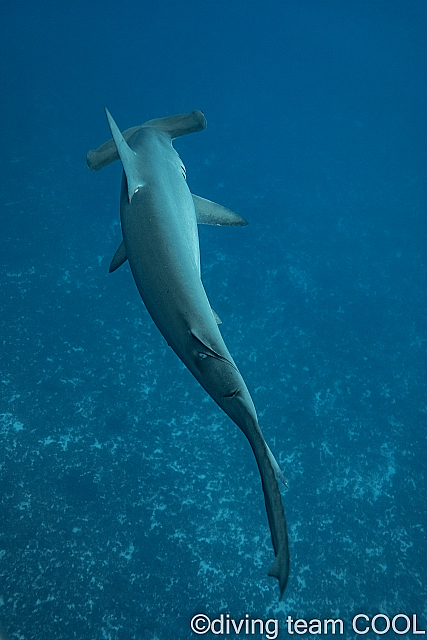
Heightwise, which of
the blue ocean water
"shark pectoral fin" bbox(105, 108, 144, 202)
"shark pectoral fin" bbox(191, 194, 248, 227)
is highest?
"shark pectoral fin" bbox(105, 108, 144, 202)

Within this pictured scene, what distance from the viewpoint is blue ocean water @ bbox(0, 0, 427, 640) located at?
3362 centimetres

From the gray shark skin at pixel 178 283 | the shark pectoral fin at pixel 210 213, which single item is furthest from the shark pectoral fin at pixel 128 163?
the shark pectoral fin at pixel 210 213

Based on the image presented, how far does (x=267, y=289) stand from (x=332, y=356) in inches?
403

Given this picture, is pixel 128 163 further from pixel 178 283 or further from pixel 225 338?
pixel 225 338

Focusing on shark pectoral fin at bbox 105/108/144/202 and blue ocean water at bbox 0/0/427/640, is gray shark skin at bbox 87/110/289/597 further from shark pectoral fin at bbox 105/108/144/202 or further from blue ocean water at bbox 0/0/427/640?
blue ocean water at bbox 0/0/427/640

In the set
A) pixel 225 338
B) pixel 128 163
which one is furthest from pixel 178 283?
pixel 225 338

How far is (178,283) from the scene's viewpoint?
19.4ft

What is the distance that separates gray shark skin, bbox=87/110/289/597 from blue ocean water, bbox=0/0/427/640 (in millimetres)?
33182

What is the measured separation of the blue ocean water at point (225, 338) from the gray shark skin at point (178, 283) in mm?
33182

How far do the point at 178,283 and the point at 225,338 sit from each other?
1549 inches

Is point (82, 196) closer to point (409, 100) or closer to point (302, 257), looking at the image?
point (302, 257)

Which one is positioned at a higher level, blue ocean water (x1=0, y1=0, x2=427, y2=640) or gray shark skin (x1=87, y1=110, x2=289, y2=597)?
gray shark skin (x1=87, y1=110, x2=289, y2=597)

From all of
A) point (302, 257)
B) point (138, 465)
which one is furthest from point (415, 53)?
point (138, 465)

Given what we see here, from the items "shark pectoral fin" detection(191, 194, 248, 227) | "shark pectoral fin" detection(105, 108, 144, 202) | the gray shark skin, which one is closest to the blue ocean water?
"shark pectoral fin" detection(191, 194, 248, 227)
